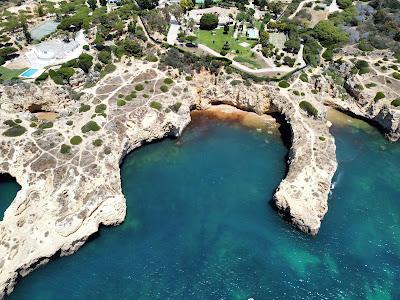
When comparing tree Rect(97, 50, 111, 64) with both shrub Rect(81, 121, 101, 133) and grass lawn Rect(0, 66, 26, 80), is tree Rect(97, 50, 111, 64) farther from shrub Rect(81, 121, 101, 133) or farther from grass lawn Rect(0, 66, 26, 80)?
shrub Rect(81, 121, 101, 133)

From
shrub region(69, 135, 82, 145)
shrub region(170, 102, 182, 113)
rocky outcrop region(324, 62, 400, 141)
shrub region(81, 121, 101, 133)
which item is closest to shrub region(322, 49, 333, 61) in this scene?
rocky outcrop region(324, 62, 400, 141)

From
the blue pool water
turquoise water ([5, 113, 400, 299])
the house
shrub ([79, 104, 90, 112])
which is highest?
the house

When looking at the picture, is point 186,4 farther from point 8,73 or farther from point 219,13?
point 8,73

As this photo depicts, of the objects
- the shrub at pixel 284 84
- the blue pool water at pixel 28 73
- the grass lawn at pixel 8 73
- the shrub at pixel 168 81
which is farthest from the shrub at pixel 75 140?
the shrub at pixel 284 84

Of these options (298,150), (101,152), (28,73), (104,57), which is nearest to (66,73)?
(104,57)

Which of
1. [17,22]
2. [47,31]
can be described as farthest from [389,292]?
[17,22]

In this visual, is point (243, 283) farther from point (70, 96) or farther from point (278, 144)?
point (70, 96)

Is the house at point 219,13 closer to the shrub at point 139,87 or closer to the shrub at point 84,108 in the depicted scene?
the shrub at point 139,87
